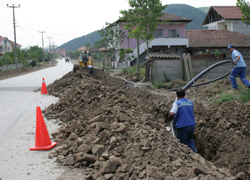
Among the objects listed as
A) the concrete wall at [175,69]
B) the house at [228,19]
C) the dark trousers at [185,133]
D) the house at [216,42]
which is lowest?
the dark trousers at [185,133]

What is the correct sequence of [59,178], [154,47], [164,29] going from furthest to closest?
[164,29] < [154,47] < [59,178]

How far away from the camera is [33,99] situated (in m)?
11.0

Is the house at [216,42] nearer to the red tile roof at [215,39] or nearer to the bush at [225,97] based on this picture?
the red tile roof at [215,39]

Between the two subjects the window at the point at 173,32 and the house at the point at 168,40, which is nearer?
the house at the point at 168,40

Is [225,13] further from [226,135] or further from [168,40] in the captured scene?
[226,135]

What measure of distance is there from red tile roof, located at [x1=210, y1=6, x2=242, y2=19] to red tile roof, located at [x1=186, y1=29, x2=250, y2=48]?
555 centimetres

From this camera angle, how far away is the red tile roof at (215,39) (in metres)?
32.0

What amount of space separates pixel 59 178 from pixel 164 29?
32924 millimetres

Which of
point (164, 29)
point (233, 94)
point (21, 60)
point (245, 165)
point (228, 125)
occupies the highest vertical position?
point (164, 29)

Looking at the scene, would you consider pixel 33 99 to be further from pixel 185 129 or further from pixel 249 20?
pixel 249 20

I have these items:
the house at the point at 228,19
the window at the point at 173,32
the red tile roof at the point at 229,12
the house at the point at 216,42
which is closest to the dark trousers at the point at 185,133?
the house at the point at 216,42

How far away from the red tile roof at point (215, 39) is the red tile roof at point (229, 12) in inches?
218

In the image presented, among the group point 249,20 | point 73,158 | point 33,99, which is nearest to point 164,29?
point 249,20

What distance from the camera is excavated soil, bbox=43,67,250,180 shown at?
3664mm
